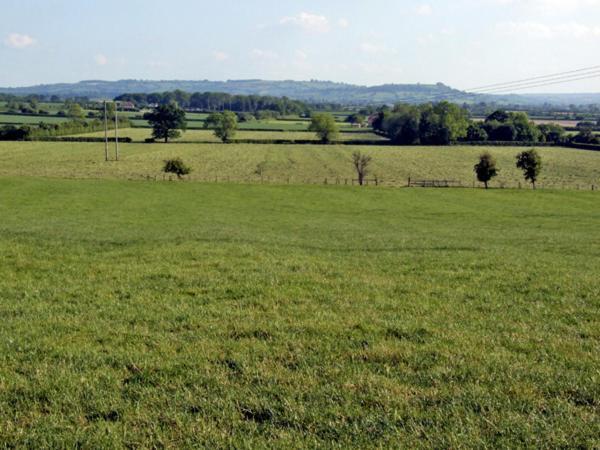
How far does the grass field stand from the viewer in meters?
92.1

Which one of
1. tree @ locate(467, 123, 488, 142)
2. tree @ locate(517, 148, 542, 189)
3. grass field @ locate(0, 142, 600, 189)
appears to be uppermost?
tree @ locate(467, 123, 488, 142)

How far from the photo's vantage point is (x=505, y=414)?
668cm

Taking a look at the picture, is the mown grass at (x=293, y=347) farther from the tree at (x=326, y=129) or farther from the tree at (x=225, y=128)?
the tree at (x=326, y=129)

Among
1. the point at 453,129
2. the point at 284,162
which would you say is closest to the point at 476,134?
the point at 453,129

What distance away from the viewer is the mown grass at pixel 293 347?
6.41 metres

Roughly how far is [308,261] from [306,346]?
805 centimetres

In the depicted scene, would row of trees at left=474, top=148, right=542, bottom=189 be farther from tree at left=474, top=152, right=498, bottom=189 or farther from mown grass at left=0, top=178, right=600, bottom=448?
mown grass at left=0, top=178, right=600, bottom=448

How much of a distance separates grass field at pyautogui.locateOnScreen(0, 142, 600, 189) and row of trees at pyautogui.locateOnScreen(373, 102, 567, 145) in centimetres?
1345

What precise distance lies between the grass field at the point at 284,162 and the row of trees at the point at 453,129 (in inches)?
530

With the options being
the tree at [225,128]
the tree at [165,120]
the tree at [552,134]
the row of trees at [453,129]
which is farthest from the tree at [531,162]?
the tree at [165,120]

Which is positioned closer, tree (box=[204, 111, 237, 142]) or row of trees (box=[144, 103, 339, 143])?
row of trees (box=[144, 103, 339, 143])

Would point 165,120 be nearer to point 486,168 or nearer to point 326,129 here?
point 326,129

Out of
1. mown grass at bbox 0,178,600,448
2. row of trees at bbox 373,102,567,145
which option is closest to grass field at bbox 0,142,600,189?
row of trees at bbox 373,102,567,145

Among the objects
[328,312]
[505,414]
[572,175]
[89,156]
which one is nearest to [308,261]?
[328,312]
